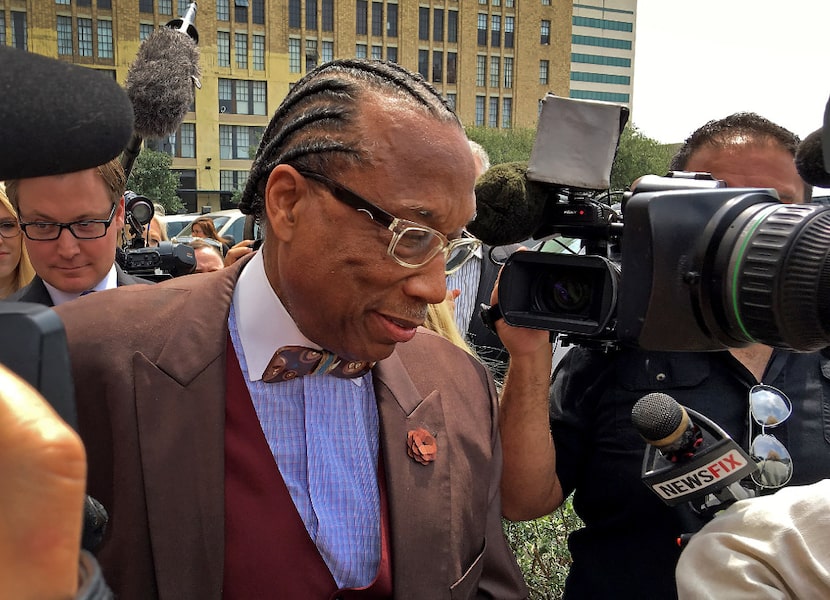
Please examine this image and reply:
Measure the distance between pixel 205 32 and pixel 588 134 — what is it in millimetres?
51461

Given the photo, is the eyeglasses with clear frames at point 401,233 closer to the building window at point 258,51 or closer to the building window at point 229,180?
the building window at point 229,180

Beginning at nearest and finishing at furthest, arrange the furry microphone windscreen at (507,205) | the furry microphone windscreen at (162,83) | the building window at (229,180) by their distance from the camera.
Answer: the furry microphone windscreen at (507,205) → the furry microphone windscreen at (162,83) → the building window at (229,180)

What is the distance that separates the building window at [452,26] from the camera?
56938 millimetres

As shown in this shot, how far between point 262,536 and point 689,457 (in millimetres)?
763

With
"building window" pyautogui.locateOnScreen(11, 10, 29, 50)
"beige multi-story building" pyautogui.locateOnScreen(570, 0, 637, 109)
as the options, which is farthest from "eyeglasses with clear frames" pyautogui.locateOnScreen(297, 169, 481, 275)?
"beige multi-story building" pyautogui.locateOnScreen(570, 0, 637, 109)

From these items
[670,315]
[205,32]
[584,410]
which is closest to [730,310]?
[670,315]

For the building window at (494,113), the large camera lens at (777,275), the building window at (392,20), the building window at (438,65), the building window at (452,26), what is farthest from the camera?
the building window at (494,113)

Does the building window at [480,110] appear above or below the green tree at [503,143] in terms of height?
above

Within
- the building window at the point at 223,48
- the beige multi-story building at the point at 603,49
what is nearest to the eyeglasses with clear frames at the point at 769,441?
the building window at the point at 223,48

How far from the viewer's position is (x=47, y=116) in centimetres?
55

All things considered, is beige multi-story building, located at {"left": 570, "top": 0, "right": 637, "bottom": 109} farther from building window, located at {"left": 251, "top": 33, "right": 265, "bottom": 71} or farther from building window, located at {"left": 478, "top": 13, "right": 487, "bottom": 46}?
building window, located at {"left": 251, "top": 33, "right": 265, "bottom": 71}

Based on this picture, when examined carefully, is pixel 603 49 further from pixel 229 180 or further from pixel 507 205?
pixel 507 205

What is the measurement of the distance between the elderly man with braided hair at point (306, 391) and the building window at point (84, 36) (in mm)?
49381

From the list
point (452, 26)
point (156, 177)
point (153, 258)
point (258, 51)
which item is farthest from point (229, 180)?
point (153, 258)
